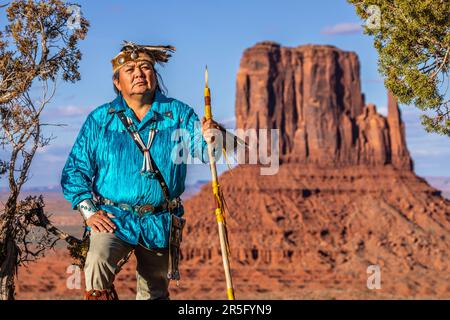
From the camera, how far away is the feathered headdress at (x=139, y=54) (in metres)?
7.10

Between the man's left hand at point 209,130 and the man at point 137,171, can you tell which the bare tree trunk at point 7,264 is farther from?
the man's left hand at point 209,130

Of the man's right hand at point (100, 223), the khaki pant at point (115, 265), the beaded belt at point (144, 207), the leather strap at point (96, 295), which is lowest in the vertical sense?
the leather strap at point (96, 295)

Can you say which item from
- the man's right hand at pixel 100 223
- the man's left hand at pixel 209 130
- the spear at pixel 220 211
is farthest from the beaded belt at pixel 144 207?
the man's left hand at pixel 209 130

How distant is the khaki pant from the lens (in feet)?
21.3

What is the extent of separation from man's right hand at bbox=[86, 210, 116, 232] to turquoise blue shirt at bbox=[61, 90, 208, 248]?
11 centimetres

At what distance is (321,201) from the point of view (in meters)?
132

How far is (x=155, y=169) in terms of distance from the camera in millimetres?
6848

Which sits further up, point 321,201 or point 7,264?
point 321,201

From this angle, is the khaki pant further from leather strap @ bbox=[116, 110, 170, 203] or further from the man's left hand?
the man's left hand

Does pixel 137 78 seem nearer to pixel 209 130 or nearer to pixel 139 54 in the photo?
pixel 139 54

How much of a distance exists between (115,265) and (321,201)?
127 meters

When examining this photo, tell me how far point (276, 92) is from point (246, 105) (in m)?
5.15

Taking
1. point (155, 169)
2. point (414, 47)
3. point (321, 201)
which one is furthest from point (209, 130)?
point (321, 201)
